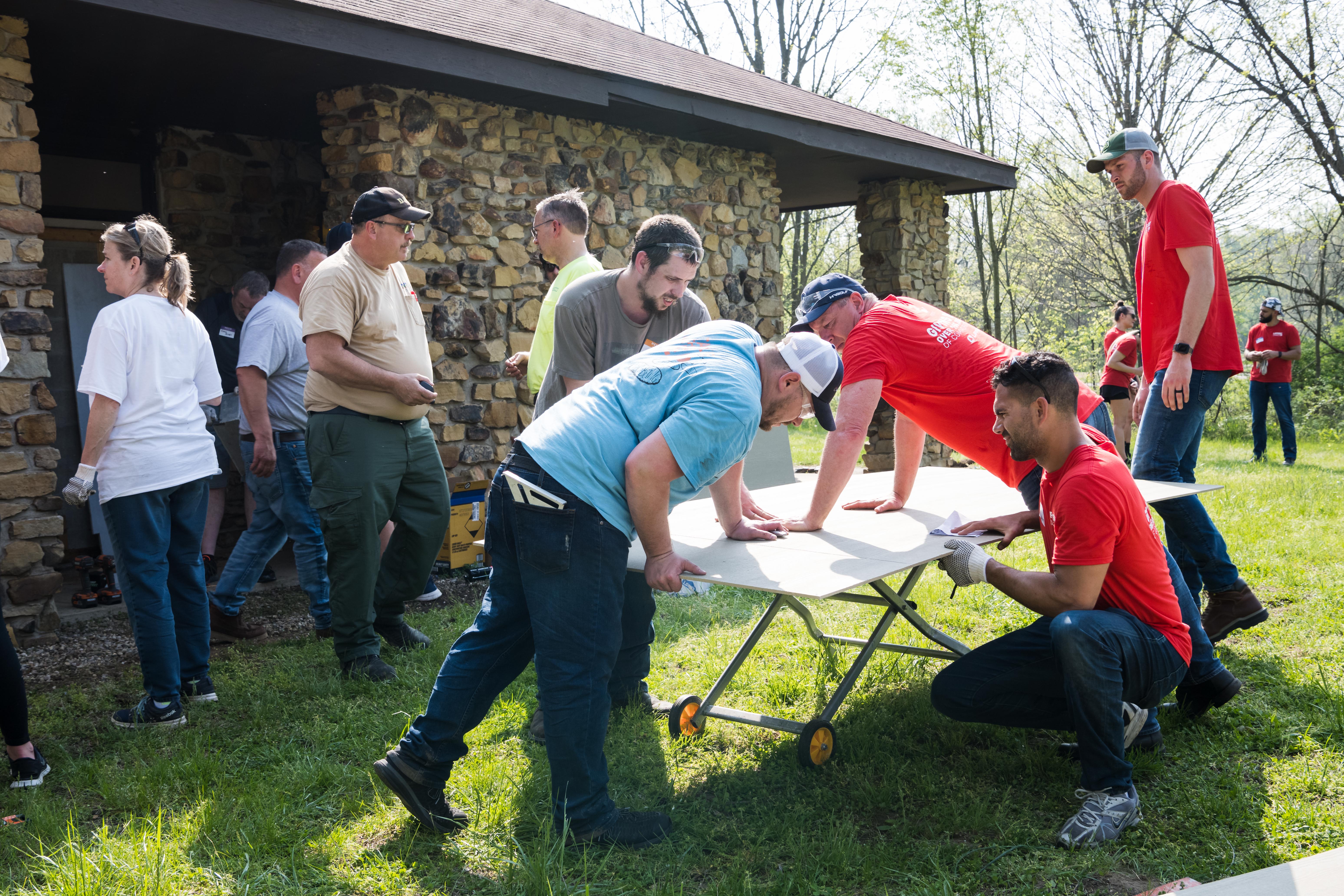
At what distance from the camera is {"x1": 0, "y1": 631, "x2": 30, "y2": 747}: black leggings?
2.90 meters

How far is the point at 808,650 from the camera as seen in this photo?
418 centimetres

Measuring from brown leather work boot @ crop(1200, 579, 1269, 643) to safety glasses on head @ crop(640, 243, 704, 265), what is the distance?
101 inches

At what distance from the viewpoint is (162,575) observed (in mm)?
3527

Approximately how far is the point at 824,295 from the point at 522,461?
1519 millimetres

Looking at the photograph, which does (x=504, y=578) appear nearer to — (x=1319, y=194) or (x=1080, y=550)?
(x=1080, y=550)

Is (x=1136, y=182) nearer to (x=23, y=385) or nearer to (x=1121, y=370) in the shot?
(x=23, y=385)

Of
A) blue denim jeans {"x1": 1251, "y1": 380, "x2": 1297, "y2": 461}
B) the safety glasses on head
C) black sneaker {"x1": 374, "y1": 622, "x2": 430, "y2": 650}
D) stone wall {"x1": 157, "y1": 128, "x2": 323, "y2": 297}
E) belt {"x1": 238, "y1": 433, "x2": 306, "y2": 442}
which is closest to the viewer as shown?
the safety glasses on head

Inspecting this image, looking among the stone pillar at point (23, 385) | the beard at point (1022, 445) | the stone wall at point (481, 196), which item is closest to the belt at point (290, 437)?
the stone pillar at point (23, 385)

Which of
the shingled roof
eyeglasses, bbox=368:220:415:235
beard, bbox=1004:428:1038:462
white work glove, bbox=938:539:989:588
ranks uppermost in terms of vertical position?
the shingled roof

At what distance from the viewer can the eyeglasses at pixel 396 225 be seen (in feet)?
12.6

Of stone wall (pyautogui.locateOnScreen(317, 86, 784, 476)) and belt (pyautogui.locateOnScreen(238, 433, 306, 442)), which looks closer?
belt (pyautogui.locateOnScreen(238, 433, 306, 442))

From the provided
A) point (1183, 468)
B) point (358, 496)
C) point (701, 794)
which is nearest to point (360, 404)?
point (358, 496)

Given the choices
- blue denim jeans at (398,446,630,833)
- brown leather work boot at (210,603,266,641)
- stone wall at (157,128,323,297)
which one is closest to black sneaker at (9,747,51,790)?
blue denim jeans at (398,446,630,833)

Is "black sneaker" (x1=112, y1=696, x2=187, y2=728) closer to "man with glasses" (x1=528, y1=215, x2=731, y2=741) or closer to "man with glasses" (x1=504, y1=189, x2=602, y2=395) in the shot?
"man with glasses" (x1=528, y1=215, x2=731, y2=741)
